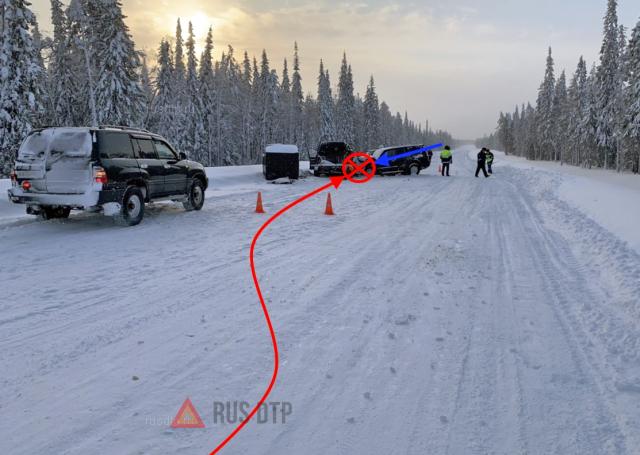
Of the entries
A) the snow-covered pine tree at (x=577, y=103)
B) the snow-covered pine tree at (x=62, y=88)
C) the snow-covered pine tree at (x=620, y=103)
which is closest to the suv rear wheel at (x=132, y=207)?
the snow-covered pine tree at (x=62, y=88)

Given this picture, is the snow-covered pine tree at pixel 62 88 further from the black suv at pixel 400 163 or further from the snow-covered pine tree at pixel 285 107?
the snow-covered pine tree at pixel 285 107

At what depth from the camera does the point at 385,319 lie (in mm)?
4598

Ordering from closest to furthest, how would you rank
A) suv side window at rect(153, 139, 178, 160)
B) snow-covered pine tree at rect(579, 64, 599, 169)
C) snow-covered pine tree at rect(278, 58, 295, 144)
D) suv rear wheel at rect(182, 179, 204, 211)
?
suv side window at rect(153, 139, 178, 160) < suv rear wheel at rect(182, 179, 204, 211) < snow-covered pine tree at rect(579, 64, 599, 169) < snow-covered pine tree at rect(278, 58, 295, 144)

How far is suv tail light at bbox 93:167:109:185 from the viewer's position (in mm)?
8852

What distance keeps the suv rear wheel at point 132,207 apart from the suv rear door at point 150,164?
503 mm

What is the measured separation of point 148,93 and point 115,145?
6376 cm

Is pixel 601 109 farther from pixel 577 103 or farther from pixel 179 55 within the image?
pixel 179 55

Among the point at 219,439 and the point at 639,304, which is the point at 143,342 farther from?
the point at 639,304

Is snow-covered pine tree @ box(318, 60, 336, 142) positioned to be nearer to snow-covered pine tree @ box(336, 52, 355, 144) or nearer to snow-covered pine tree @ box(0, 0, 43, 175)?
snow-covered pine tree @ box(336, 52, 355, 144)

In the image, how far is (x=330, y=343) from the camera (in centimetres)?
399

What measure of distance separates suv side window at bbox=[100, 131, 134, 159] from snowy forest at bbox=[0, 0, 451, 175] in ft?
80.0

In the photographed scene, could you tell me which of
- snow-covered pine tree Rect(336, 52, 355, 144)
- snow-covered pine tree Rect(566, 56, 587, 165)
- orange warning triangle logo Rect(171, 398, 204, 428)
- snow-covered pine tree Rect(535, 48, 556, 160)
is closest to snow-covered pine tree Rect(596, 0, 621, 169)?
snow-covered pine tree Rect(566, 56, 587, 165)

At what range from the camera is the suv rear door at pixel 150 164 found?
33.6 ft

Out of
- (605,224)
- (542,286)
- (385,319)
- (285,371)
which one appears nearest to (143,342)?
(285,371)
